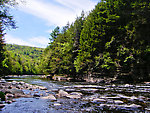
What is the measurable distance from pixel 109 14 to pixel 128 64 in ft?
33.4

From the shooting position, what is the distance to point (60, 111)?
6125 mm

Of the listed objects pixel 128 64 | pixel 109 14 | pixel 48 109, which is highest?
pixel 109 14

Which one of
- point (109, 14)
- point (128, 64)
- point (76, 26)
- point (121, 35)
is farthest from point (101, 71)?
point (76, 26)

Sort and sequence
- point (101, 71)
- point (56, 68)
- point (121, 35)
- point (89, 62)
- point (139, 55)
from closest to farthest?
point (139, 55), point (121, 35), point (101, 71), point (89, 62), point (56, 68)

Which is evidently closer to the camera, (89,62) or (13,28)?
(13,28)

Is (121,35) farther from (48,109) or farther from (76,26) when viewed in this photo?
(48,109)

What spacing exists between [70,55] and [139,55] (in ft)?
58.0

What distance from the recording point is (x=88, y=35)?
95.3ft

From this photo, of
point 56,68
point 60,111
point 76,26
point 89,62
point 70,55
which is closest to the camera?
point 60,111

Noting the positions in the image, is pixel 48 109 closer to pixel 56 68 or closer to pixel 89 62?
pixel 89 62

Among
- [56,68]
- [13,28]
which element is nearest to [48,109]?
[13,28]

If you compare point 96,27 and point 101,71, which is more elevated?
point 96,27

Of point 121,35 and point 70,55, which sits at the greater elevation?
point 121,35

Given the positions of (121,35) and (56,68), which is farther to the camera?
(56,68)
